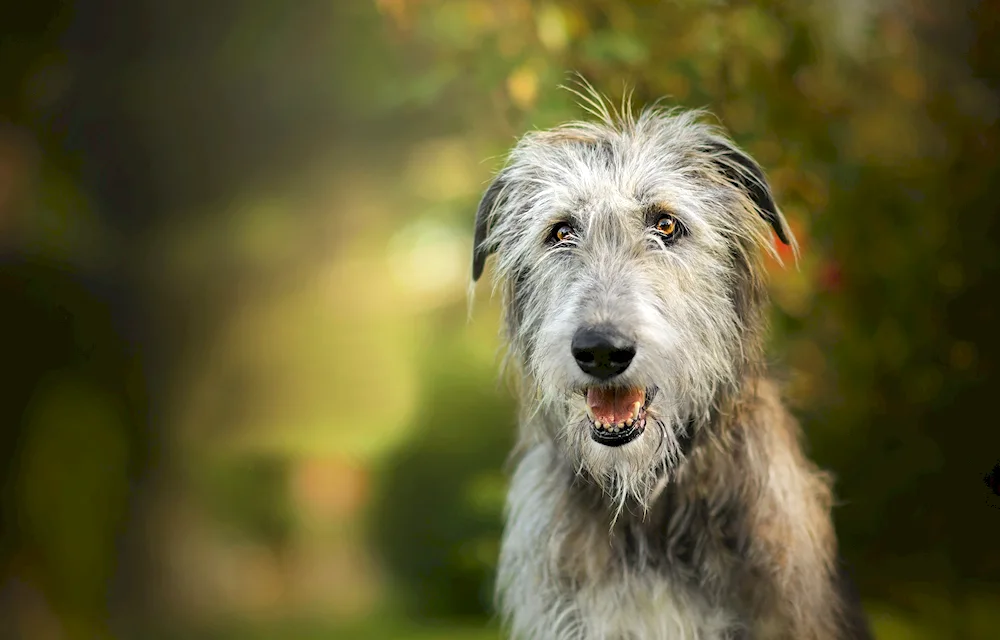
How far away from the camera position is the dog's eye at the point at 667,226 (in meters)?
1.73

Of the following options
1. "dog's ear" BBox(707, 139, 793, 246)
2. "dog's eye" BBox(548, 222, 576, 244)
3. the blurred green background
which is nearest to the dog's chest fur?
"dog's eye" BBox(548, 222, 576, 244)

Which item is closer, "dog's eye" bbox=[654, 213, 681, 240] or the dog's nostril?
the dog's nostril

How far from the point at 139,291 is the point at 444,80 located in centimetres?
138

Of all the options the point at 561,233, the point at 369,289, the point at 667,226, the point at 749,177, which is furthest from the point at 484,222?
the point at 369,289

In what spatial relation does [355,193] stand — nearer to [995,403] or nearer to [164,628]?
[164,628]

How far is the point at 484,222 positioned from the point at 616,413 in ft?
2.12

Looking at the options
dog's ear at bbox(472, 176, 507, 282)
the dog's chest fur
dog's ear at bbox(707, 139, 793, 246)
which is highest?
dog's ear at bbox(707, 139, 793, 246)

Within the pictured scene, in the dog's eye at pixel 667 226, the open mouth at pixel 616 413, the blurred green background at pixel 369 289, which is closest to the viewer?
the open mouth at pixel 616 413

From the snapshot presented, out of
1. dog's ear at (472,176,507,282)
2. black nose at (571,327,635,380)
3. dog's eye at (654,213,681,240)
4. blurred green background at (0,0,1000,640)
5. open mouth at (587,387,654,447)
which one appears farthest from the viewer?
blurred green background at (0,0,1000,640)

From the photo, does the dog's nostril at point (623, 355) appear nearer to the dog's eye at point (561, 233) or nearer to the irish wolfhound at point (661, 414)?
the irish wolfhound at point (661, 414)

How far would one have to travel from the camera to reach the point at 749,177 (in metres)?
1.86

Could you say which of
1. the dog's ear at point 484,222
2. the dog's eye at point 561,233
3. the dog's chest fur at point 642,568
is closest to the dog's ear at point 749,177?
the dog's eye at point 561,233

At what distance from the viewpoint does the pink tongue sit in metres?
1.61

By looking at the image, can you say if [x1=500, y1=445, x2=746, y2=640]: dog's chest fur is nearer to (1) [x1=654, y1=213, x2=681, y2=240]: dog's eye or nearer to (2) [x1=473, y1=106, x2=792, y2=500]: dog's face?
(2) [x1=473, y1=106, x2=792, y2=500]: dog's face
